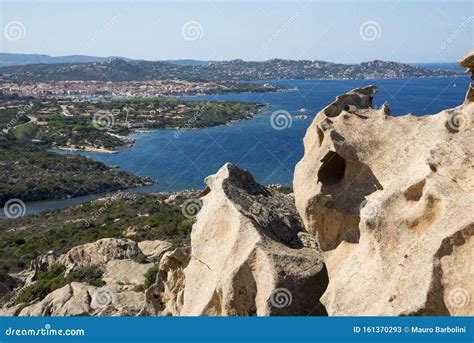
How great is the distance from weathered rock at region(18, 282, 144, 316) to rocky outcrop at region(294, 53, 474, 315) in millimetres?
6539

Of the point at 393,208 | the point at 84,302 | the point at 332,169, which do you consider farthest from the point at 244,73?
the point at 393,208

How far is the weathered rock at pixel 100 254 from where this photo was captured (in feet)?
67.1

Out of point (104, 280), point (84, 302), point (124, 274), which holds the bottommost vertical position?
point (104, 280)

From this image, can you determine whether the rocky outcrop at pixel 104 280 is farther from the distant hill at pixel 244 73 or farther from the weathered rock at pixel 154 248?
the distant hill at pixel 244 73

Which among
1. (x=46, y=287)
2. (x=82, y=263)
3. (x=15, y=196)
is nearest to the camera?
(x=46, y=287)

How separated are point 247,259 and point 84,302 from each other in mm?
8437

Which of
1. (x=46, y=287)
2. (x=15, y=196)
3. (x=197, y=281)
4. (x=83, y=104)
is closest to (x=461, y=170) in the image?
(x=197, y=281)

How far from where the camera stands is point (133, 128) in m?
101

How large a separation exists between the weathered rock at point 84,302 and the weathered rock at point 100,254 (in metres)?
4.39

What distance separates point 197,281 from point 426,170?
415 centimetres

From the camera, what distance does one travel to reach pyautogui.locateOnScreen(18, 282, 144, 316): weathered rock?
13.8m

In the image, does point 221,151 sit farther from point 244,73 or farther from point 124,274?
point 244,73

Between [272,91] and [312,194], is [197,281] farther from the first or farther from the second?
[272,91]

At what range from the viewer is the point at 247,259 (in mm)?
7992
